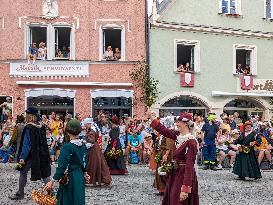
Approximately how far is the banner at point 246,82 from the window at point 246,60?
1.08ft

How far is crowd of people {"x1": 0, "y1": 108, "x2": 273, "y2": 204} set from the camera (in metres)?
7.76

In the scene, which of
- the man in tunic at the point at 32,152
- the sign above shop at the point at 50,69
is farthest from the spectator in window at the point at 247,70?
the man in tunic at the point at 32,152

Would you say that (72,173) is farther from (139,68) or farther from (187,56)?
(187,56)

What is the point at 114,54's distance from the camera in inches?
1018

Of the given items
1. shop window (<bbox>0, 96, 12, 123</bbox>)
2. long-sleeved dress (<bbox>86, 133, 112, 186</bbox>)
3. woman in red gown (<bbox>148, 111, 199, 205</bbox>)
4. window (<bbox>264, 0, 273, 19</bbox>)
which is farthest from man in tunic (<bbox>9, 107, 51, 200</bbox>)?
window (<bbox>264, 0, 273, 19</bbox>)

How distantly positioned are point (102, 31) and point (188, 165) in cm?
1894

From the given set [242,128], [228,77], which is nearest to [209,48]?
[228,77]

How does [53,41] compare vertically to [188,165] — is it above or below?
above

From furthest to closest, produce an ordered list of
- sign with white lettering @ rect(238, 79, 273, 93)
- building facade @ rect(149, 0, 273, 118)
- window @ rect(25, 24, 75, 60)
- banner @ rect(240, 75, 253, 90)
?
sign with white lettering @ rect(238, 79, 273, 93) < banner @ rect(240, 75, 253, 90) < building facade @ rect(149, 0, 273, 118) < window @ rect(25, 24, 75, 60)

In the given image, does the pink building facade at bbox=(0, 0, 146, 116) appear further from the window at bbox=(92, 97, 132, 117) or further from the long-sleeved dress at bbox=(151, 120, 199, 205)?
the long-sleeved dress at bbox=(151, 120, 199, 205)

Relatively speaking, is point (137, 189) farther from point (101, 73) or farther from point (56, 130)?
point (101, 73)

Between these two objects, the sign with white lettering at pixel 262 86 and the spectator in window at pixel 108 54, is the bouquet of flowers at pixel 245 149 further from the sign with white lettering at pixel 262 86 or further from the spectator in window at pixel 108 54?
the sign with white lettering at pixel 262 86

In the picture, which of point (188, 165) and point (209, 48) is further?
point (209, 48)

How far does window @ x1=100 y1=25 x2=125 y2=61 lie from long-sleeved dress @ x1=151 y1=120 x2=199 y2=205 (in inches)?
707
